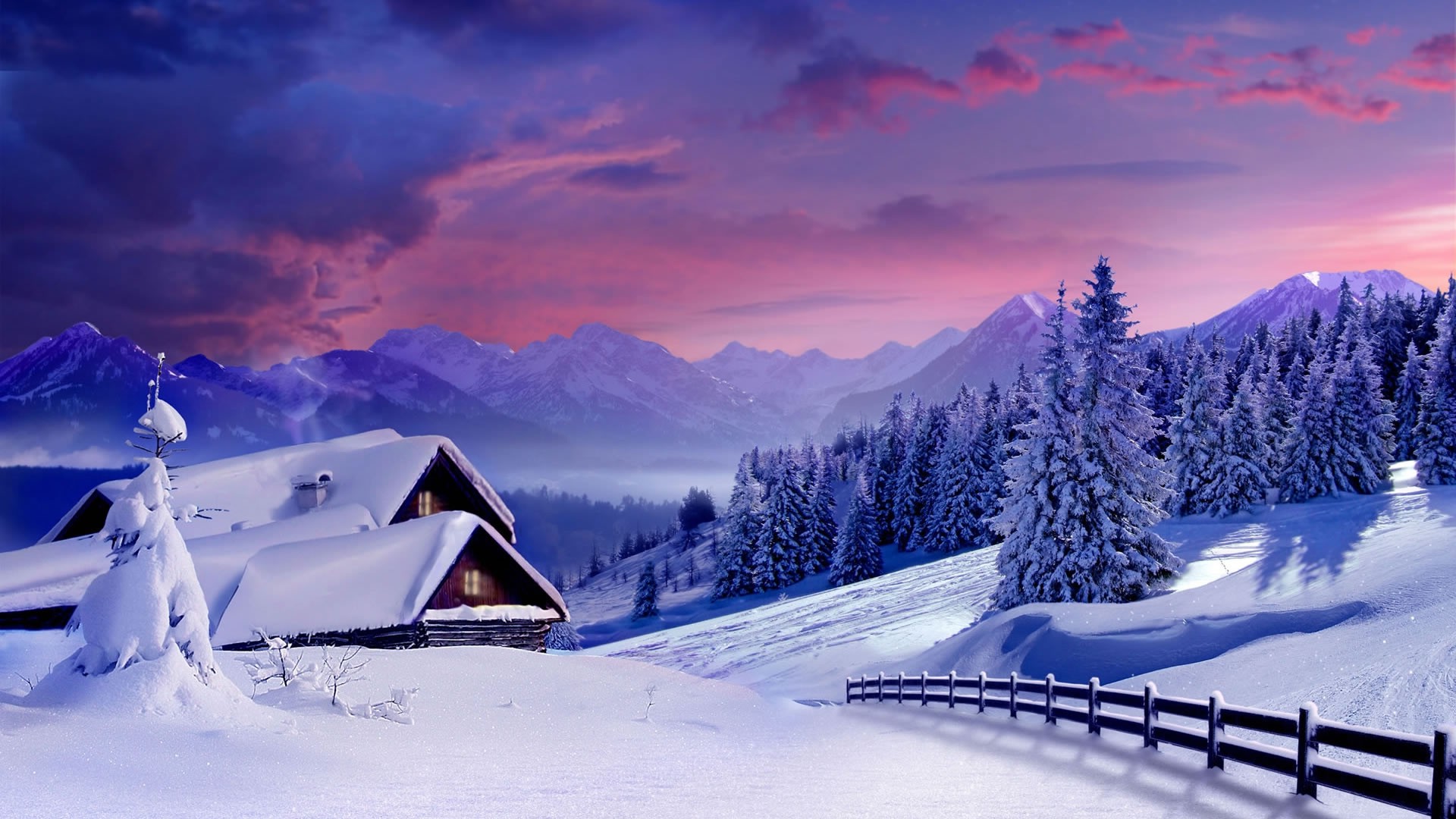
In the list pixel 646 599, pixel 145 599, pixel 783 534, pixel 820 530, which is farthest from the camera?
pixel 646 599

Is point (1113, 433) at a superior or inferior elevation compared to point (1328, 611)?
superior

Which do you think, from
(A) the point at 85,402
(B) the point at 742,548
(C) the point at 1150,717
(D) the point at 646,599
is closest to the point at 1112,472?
(C) the point at 1150,717

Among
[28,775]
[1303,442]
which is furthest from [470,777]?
[1303,442]

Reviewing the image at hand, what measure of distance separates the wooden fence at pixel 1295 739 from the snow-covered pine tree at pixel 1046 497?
62.1 ft

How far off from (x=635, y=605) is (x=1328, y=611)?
229 feet

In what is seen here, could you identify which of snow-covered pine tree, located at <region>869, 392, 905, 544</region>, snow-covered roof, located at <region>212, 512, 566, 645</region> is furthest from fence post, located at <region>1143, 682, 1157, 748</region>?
snow-covered pine tree, located at <region>869, 392, 905, 544</region>

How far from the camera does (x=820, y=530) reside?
280ft

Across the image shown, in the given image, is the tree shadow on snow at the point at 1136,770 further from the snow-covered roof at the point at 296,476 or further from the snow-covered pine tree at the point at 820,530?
the snow-covered pine tree at the point at 820,530

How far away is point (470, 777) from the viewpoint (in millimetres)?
10727

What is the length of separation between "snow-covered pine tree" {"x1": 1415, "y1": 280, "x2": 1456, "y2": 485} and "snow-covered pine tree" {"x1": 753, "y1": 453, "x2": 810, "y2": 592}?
141 feet

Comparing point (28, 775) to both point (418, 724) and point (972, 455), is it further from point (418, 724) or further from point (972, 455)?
point (972, 455)

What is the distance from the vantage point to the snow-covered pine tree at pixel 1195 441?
55781 millimetres

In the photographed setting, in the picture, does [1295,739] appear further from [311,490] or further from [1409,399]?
[1409,399]

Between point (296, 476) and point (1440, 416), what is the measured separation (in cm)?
6121
